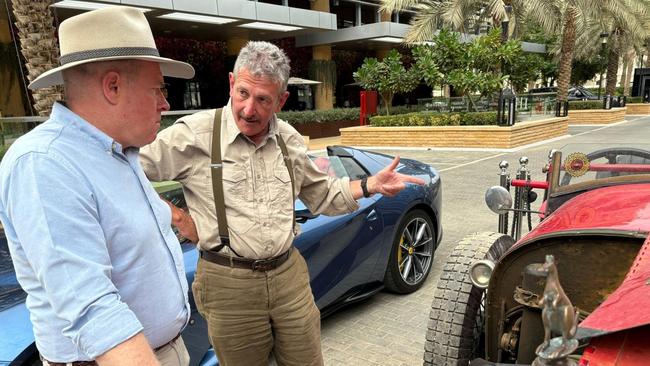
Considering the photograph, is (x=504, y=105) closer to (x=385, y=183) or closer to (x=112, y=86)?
(x=385, y=183)

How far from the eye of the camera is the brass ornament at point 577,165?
316cm

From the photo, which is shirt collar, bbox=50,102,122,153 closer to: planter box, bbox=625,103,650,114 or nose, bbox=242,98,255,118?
nose, bbox=242,98,255,118

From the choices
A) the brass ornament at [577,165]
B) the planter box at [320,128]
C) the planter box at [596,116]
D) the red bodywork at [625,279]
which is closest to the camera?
the red bodywork at [625,279]

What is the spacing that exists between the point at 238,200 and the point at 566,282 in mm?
1560

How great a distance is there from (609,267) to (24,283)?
2221 mm

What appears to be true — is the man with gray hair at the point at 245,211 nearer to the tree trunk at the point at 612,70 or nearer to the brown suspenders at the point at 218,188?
the brown suspenders at the point at 218,188

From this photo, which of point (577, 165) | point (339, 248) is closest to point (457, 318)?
point (339, 248)

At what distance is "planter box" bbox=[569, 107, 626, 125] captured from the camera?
23.6 meters

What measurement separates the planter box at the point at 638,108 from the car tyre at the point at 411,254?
32.2 m

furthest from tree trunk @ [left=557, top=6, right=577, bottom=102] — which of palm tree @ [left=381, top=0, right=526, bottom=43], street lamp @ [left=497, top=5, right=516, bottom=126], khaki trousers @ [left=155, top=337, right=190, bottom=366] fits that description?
khaki trousers @ [left=155, top=337, right=190, bottom=366]

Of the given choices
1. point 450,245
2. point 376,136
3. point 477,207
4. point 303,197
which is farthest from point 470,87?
point 303,197

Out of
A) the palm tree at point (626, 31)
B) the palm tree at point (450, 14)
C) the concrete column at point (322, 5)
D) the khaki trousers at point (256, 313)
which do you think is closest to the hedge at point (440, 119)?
the palm tree at point (450, 14)

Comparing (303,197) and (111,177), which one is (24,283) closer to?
(111,177)

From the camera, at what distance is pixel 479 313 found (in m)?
2.79
